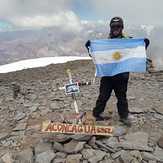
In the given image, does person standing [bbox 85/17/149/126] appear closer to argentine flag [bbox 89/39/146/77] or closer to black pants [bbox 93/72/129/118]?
black pants [bbox 93/72/129/118]

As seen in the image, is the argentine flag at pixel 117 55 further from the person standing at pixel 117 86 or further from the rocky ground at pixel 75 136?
the rocky ground at pixel 75 136

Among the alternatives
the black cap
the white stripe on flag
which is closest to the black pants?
the white stripe on flag

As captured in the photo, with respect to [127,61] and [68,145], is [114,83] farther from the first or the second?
[68,145]

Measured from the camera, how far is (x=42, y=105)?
11.5 m

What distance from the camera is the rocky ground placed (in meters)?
6.89

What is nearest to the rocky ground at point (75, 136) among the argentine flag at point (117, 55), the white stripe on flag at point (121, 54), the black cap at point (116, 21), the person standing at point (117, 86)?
the person standing at point (117, 86)

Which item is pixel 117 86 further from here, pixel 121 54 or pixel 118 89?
pixel 121 54

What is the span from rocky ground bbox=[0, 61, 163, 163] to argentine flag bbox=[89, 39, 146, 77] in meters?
1.48

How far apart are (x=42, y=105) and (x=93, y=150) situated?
478 centimetres

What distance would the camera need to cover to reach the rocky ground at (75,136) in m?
6.89

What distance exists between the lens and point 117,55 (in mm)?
8133

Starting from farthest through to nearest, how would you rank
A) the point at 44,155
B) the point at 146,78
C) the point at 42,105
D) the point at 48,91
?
the point at 146,78 → the point at 48,91 → the point at 42,105 → the point at 44,155

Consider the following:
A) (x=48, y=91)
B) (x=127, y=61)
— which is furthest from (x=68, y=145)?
(x=48, y=91)

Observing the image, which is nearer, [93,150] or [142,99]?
[93,150]
